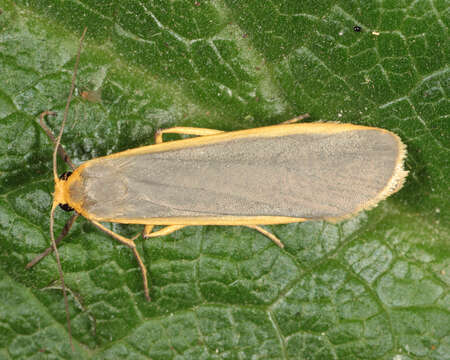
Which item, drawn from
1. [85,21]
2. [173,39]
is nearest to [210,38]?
[173,39]

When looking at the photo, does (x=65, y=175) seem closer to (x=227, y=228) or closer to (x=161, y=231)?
(x=161, y=231)

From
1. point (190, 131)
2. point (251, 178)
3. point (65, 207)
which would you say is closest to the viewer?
point (251, 178)

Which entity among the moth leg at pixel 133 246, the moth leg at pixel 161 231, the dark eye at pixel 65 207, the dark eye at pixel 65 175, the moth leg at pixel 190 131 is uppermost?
the moth leg at pixel 190 131

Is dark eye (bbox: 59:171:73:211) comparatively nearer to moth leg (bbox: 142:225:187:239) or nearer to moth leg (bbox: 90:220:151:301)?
moth leg (bbox: 90:220:151:301)

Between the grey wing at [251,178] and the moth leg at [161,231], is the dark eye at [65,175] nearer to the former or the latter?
the grey wing at [251,178]

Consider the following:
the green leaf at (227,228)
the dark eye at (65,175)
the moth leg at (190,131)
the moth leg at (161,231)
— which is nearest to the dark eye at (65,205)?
the dark eye at (65,175)

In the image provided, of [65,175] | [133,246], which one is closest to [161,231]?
[133,246]

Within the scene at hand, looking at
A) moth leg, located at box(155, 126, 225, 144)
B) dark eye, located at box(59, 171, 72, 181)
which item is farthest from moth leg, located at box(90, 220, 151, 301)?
moth leg, located at box(155, 126, 225, 144)

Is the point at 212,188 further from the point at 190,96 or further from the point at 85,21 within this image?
the point at 85,21
